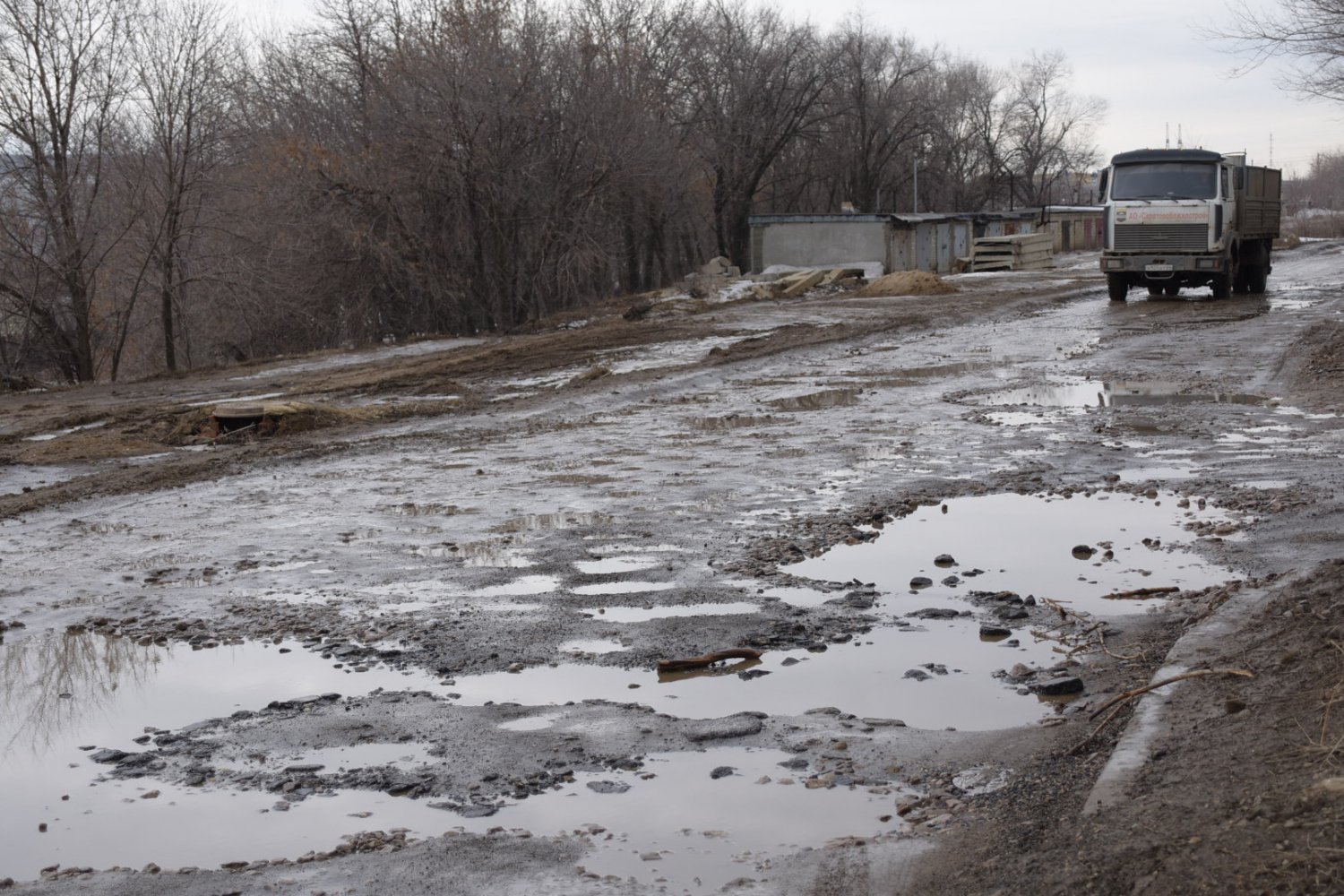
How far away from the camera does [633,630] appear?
6.55 metres

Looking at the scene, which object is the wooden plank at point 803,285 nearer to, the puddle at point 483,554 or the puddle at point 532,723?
the puddle at point 483,554

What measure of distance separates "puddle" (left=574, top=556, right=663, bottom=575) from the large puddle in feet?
6.19

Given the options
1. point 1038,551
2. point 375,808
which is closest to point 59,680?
point 375,808

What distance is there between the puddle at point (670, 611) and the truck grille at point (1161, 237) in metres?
22.2

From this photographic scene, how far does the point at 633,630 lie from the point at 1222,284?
2429 cm

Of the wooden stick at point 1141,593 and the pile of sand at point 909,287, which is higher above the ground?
the pile of sand at point 909,287

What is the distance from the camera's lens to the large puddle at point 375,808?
4258 millimetres

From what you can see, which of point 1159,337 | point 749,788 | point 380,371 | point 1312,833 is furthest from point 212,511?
point 1159,337

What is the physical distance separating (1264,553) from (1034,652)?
216cm

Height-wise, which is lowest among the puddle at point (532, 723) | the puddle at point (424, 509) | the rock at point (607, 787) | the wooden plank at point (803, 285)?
the puddle at point (424, 509)

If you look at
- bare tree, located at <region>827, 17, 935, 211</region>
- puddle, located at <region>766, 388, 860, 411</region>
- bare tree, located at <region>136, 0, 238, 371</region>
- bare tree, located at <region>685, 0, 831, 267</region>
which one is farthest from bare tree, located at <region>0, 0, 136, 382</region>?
bare tree, located at <region>827, 17, 935, 211</region>

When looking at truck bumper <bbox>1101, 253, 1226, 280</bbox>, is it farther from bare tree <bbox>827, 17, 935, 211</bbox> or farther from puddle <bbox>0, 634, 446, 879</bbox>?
bare tree <bbox>827, 17, 935, 211</bbox>

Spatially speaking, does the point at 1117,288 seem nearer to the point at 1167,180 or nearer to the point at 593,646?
the point at 1167,180

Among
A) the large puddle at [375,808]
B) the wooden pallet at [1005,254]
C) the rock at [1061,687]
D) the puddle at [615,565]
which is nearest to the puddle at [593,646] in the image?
the large puddle at [375,808]
